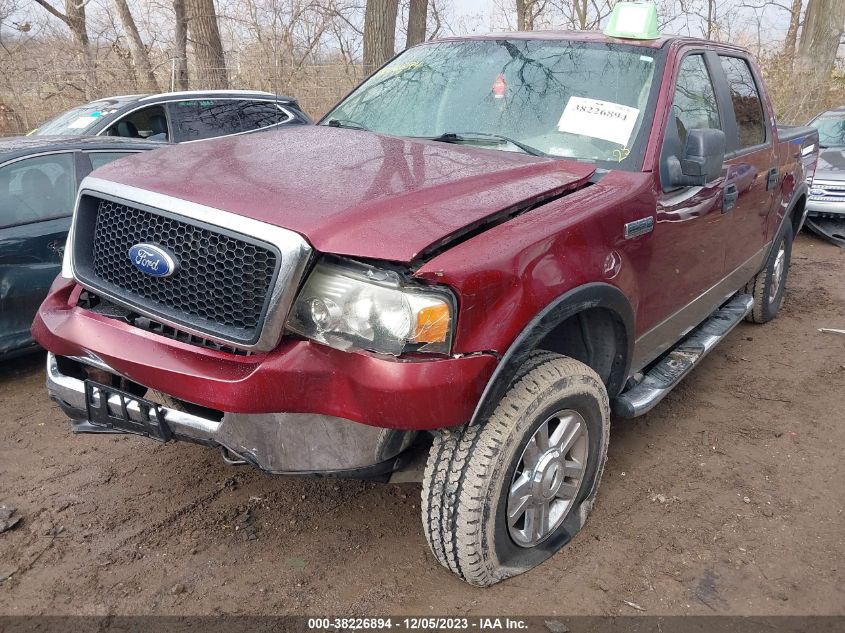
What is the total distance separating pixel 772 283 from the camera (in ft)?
17.4

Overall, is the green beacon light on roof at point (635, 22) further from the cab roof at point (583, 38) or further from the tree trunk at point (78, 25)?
the tree trunk at point (78, 25)

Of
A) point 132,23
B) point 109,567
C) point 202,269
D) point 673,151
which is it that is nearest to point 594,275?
point 673,151

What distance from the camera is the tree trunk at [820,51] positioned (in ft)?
49.3

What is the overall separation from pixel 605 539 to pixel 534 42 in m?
2.35

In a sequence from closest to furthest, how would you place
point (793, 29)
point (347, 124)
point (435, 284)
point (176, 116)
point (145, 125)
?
point (435, 284), point (347, 124), point (145, 125), point (176, 116), point (793, 29)

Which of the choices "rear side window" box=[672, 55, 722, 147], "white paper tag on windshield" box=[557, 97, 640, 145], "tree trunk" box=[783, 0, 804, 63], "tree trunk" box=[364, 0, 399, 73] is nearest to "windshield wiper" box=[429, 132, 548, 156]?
"white paper tag on windshield" box=[557, 97, 640, 145]

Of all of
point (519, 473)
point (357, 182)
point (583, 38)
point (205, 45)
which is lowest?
point (519, 473)

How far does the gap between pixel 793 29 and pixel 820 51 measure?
4200 mm

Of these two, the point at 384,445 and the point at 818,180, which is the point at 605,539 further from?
the point at 818,180

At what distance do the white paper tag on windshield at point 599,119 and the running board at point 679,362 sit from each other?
1.13 m

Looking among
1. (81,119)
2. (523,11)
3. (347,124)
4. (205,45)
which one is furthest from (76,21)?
(347,124)

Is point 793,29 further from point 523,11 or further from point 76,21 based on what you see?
point 76,21

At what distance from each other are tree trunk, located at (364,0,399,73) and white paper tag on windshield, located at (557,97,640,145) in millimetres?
9117

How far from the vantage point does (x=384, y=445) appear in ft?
7.16
